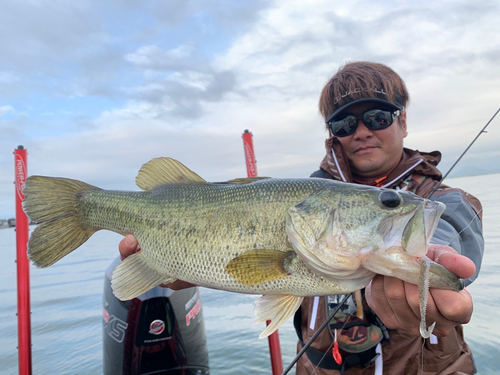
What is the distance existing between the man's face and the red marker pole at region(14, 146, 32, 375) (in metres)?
3.88

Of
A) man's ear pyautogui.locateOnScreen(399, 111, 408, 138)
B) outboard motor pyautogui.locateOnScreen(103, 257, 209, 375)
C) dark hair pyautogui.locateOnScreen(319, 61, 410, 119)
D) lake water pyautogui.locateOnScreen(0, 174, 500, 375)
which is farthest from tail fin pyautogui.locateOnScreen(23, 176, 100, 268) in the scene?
lake water pyautogui.locateOnScreen(0, 174, 500, 375)

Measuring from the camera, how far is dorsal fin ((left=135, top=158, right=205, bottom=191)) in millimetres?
2281

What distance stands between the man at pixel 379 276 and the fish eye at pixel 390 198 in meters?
0.26

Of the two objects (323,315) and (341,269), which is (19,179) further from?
(341,269)

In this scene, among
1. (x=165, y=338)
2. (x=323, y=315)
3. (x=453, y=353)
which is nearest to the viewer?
(x=453, y=353)

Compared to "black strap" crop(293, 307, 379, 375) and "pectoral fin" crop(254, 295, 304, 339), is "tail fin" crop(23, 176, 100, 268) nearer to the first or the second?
"pectoral fin" crop(254, 295, 304, 339)

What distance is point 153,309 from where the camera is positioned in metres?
3.26

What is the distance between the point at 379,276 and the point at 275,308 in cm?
59

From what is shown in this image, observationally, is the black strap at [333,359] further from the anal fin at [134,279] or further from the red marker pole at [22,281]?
the red marker pole at [22,281]

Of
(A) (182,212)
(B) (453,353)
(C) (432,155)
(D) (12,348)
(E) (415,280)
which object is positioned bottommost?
(D) (12,348)

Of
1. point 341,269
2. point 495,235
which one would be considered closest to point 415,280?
point 341,269

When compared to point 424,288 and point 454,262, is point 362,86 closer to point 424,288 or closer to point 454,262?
point 454,262

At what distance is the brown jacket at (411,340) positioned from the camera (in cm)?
226

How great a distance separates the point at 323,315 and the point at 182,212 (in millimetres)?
1369
